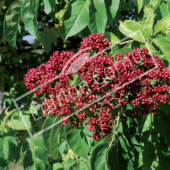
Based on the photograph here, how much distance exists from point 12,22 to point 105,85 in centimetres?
84

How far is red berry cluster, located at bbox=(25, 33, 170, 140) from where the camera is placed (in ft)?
3.57

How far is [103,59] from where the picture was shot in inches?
43.3

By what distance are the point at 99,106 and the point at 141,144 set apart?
1.26 feet

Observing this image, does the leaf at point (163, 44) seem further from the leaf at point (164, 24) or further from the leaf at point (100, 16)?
the leaf at point (100, 16)

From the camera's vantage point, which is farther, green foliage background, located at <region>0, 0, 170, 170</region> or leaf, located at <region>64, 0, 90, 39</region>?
leaf, located at <region>64, 0, 90, 39</region>

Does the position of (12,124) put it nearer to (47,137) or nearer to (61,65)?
(47,137)

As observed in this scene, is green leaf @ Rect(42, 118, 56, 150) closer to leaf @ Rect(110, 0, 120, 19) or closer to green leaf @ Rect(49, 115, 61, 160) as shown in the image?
green leaf @ Rect(49, 115, 61, 160)

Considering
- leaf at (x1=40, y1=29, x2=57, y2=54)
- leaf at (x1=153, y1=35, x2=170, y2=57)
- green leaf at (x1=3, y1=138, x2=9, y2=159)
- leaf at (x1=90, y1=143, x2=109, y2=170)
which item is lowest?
leaf at (x1=90, y1=143, x2=109, y2=170)

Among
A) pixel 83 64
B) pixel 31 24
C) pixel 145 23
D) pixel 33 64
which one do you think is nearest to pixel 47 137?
pixel 83 64

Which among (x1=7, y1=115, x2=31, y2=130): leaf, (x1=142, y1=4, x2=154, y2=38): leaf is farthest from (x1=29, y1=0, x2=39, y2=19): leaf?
(x1=7, y1=115, x2=31, y2=130): leaf

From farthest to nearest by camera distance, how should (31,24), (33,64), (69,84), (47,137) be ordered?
(33,64) < (31,24) < (47,137) < (69,84)

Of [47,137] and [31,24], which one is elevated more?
[31,24]

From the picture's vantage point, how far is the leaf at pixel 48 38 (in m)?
2.52

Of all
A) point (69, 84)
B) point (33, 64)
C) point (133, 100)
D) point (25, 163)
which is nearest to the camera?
point (133, 100)
